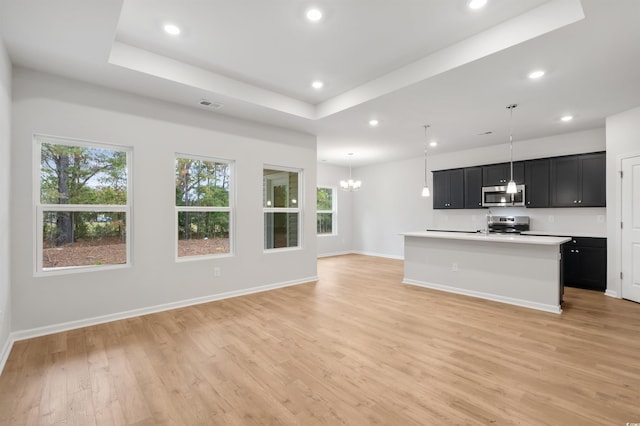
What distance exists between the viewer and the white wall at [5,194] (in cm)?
260

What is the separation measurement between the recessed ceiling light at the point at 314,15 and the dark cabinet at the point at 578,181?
5345 mm

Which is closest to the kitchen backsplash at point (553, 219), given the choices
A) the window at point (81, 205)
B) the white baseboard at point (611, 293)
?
the white baseboard at point (611, 293)

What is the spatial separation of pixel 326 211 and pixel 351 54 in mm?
6246

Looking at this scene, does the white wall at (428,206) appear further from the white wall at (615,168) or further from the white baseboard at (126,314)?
the white baseboard at (126,314)

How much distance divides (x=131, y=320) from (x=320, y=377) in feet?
8.57

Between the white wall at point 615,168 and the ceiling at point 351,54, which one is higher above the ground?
the ceiling at point 351,54

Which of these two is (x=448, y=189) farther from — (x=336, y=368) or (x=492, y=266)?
(x=336, y=368)

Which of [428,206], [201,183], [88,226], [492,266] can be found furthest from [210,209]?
[428,206]

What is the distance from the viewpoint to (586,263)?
16.7ft

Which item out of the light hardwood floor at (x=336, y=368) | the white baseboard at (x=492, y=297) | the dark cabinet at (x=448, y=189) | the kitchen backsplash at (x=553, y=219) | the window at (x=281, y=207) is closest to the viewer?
the light hardwood floor at (x=336, y=368)

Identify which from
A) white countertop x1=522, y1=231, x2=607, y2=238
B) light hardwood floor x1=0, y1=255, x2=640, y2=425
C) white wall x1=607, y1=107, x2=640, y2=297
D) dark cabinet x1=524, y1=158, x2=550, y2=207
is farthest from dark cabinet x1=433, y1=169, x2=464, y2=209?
light hardwood floor x1=0, y1=255, x2=640, y2=425

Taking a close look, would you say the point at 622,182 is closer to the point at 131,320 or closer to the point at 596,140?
the point at 596,140

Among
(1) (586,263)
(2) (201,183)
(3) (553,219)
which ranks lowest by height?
(1) (586,263)

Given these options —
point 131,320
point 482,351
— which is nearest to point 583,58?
point 482,351
